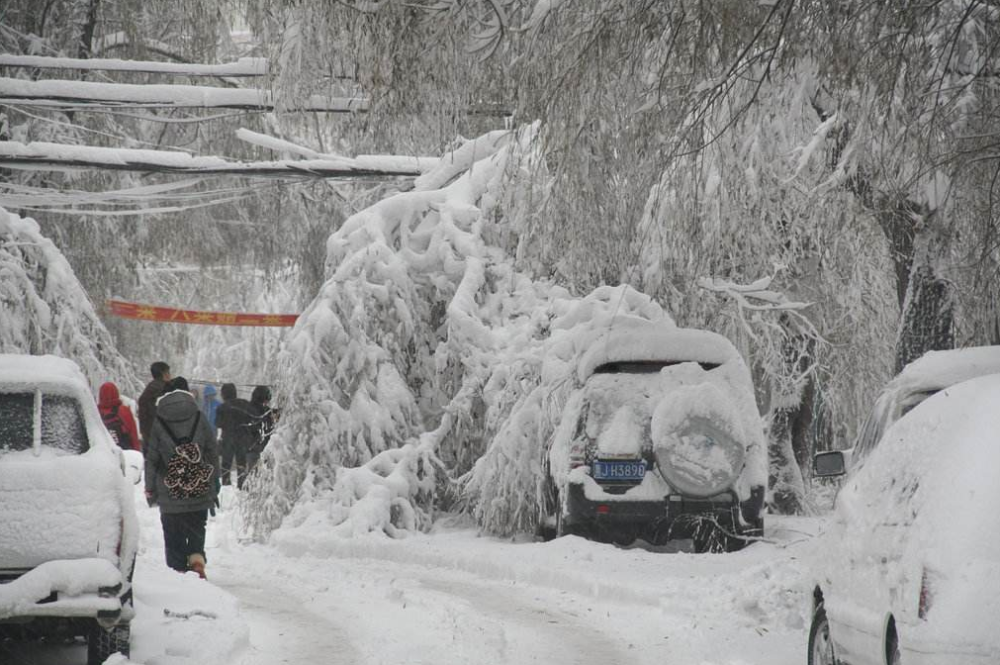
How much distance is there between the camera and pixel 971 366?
8.52 metres

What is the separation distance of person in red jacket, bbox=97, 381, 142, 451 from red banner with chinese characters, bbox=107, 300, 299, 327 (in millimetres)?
1389

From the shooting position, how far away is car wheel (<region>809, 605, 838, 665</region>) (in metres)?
7.39

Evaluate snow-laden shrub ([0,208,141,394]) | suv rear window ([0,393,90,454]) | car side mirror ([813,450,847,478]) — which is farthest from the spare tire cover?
snow-laden shrub ([0,208,141,394])

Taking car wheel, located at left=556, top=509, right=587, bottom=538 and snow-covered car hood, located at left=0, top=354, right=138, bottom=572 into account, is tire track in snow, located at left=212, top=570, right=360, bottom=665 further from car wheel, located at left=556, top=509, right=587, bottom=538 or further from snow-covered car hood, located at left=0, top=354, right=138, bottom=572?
car wheel, located at left=556, top=509, right=587, bottom=538

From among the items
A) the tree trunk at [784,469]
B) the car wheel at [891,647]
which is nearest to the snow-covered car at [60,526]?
the car wheel at [891,647]

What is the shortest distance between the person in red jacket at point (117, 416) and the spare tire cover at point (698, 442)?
7829mm

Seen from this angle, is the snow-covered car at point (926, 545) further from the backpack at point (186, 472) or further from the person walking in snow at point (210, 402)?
the person walking in snow at point (210, 402)

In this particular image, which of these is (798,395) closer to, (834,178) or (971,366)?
(834,178)

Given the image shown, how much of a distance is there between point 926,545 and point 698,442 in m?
8.22

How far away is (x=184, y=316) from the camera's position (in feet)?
80.4

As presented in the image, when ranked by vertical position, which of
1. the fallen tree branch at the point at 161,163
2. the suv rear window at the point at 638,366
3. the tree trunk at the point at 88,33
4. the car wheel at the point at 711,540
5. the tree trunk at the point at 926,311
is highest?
the tree trunk at the point at 88,33

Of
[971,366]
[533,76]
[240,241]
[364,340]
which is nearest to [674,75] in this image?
[533,76]

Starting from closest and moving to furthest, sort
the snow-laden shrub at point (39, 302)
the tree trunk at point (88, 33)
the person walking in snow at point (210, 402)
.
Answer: the snow-laden shrub at point (39, 302), the tree trunk at point (88, 33), the person walking in snow at point (210, 402)

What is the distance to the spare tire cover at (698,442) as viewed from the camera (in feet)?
44.3
